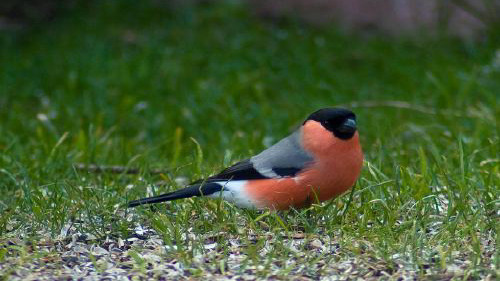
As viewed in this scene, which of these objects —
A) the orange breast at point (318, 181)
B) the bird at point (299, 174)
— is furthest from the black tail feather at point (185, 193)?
the orange breast at point (318, 181)

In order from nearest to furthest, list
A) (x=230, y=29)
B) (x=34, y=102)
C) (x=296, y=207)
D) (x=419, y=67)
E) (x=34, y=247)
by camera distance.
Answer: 1. (x=34, y=247)
2. (x=296, y=207)
3. (x=34, y=102)
4. (x=419, y=67)
5. (x=230, y=29)

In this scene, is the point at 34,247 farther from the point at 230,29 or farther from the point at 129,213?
the point at 230,29

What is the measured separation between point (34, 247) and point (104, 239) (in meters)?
0.33

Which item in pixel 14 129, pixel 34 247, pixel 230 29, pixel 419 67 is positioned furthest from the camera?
pixel 230 29

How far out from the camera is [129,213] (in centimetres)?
442

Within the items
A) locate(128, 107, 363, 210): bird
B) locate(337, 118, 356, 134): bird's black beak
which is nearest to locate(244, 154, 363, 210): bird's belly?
locate(128, 107, 363, 210): bird

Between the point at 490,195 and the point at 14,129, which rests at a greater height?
the point at 14,129

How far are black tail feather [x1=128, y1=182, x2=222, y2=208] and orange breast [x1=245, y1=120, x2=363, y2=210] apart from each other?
172mm

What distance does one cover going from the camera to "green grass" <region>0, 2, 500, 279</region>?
13.2 ft

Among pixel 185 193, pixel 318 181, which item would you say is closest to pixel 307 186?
pixel 318 181

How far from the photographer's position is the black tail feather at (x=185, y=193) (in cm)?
422

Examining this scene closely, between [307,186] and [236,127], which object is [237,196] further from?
[236,127]

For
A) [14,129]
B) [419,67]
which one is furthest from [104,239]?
[419,67]

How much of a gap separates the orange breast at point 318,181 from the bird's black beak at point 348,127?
4cm
